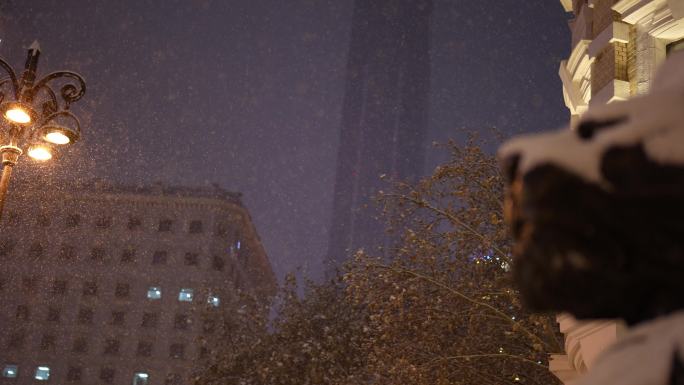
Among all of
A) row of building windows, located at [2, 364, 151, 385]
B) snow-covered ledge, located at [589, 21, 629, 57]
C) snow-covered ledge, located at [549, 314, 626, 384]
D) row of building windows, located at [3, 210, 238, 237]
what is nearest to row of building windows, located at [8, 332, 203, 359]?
row of building windows, located at [2, 364, 151, 385]

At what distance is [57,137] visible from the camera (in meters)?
10.4

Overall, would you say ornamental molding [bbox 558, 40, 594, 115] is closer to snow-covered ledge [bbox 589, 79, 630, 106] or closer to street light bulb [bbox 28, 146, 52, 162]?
snow-covered ledge [bbox 589, 79, 630, 106]

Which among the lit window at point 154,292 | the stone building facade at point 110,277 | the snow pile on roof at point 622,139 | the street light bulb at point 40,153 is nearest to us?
the snow pile on roof at point 622,139

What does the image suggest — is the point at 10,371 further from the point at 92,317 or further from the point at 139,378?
the point at 139,378

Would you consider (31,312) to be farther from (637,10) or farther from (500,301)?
(637,10)

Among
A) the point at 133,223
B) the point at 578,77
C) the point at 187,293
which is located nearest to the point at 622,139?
the point at 578,77

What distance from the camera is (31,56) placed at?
10.5 meters

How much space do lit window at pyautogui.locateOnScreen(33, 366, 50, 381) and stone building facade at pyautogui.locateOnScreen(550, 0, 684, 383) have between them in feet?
197

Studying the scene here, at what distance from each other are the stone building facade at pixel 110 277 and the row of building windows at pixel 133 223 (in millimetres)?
94

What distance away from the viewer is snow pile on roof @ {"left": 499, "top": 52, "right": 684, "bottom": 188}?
4.83 ft

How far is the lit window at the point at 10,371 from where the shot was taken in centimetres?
6253

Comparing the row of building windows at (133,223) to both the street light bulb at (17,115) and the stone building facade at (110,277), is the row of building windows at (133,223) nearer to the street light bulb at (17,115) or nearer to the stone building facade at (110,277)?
the stone building facade at (110,277)

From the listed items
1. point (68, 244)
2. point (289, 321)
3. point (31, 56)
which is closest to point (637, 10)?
point (31, 56)

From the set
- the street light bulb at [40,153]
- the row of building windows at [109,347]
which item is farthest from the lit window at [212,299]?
the street light bulb at [40,153]
